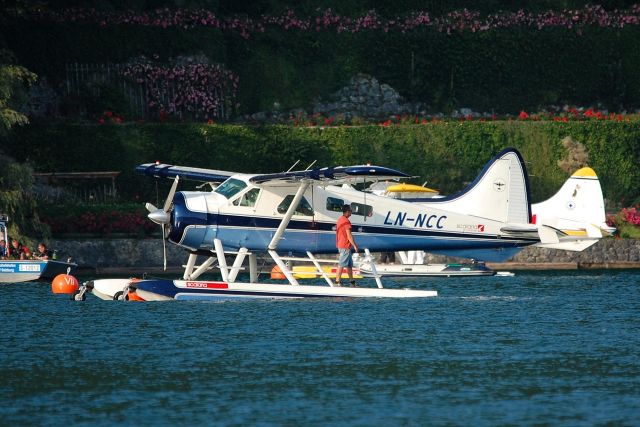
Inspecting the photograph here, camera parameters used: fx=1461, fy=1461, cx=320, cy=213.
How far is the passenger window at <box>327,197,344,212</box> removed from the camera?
29453 millimetres

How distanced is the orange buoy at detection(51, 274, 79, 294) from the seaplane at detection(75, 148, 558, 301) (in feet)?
7.97

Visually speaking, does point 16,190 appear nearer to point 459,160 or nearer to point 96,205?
point 96,205

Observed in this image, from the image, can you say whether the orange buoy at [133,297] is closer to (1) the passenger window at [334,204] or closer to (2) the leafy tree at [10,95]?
(1) the passenger window at [334,204]

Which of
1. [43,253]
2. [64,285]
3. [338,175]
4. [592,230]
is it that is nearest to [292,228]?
[338,175]

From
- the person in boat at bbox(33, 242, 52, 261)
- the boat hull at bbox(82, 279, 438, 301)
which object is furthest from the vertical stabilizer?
the person in boat at bbox(33, 242, 52, 261)

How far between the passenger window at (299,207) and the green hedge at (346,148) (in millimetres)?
14788

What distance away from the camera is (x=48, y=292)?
3347 cm

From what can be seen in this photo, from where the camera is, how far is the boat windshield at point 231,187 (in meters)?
29.0

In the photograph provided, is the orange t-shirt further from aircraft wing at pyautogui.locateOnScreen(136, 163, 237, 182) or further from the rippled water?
aircraft wing at pyautogui.locateOnScreen(136, 163, 237, 182)

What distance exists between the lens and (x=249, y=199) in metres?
29.0

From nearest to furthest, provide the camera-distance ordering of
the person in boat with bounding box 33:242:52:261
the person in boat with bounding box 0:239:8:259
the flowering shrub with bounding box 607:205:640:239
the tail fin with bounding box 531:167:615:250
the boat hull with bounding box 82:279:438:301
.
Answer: the boat hull with bounding box 82:279:438:301 → the person in boat with bounding box 33:242:52:261 → the person in boat with bounding box 0:239:8:259 → the tail fin with bounding box 531:167:615:250 → the flowering shrub with bounding box 607:205:640:239

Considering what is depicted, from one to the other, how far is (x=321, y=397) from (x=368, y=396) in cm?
61

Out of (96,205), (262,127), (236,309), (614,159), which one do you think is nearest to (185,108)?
(262,127)

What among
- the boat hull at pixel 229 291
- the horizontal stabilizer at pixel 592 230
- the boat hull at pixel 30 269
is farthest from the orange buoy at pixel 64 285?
the horizontal stabilizer at pixel 592 230
